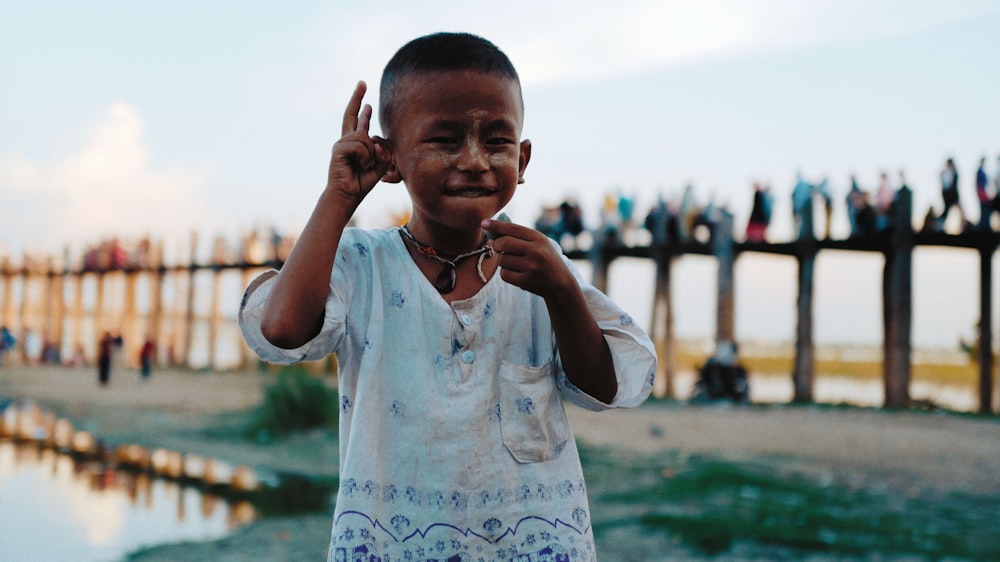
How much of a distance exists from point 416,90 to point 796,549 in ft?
15.2

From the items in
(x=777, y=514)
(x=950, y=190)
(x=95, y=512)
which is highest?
(x=950, y=190)

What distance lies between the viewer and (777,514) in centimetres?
612

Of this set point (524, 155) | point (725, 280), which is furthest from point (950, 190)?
point (524, 155)

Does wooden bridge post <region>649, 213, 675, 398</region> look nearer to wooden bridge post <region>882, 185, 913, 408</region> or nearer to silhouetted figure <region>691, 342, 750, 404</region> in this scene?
silhouetted figure <region>691, 342, 750, 404</region>

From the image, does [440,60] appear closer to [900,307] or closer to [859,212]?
[900,307]

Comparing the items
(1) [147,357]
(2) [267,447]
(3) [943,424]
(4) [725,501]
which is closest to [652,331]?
(3) [943,424]

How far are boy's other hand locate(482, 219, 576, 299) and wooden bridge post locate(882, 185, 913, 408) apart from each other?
12.8m

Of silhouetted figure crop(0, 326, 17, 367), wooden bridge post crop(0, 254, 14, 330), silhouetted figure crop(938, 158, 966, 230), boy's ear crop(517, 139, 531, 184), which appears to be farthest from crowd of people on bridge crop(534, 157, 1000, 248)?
wooden bridge post crop(0, 254, 14, 330)

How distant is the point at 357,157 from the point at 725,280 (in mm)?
13568

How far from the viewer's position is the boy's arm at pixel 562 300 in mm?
1383

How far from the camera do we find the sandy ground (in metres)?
5.67

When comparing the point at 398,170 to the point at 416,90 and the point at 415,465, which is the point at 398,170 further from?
the point at 415,465

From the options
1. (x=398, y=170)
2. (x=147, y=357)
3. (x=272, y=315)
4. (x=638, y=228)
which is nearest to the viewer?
(x=272, y=315)

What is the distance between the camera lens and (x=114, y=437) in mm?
10188
